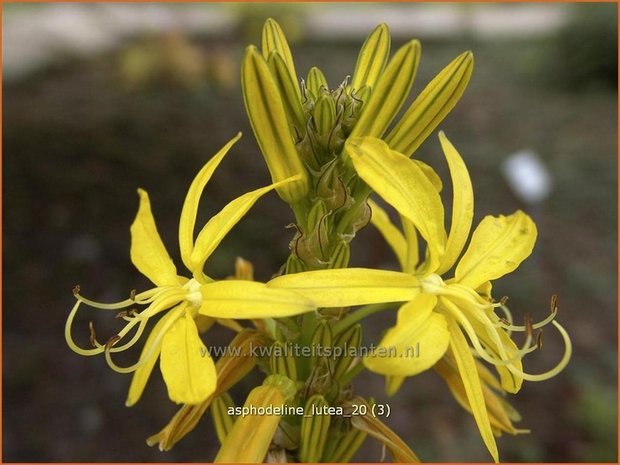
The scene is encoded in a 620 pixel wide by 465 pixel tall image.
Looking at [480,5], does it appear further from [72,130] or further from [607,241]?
[72,130]

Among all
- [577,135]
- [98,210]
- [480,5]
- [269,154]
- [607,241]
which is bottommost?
[607,241]

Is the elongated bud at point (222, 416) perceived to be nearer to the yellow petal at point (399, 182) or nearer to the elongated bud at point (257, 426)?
the elongated bud at point (257, 426)

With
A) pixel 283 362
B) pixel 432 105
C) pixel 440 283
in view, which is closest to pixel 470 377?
pixel 440 283

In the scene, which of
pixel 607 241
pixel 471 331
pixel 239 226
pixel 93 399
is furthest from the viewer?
pixel 607 241

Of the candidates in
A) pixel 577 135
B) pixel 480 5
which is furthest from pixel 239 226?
pixel 480 5

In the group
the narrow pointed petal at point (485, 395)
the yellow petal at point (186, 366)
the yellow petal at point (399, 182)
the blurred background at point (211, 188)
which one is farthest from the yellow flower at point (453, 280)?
the blurred background at point (211, 188)

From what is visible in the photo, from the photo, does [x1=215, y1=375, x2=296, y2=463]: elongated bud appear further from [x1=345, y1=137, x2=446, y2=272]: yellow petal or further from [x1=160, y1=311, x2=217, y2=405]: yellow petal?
[x1=345, y1=137, x2=446, y2=272]: yellow petal
